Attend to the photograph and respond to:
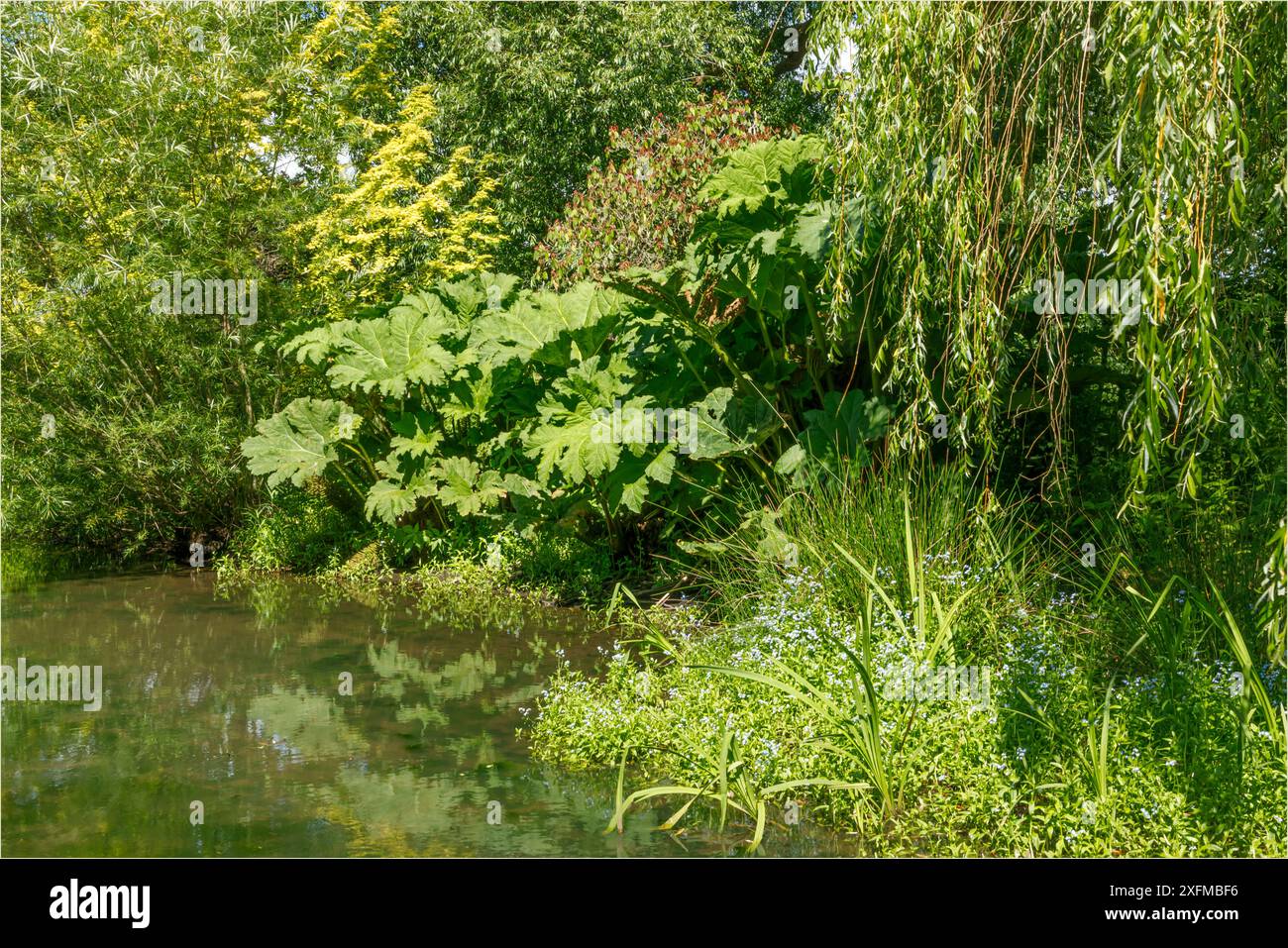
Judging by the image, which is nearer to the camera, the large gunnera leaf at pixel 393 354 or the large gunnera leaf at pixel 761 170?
the large gunnera leaf at pixel 761 170

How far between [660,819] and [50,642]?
5.64 m

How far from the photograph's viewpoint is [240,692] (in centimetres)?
654

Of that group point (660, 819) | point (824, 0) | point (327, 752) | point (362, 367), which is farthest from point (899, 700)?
point (362, 367)

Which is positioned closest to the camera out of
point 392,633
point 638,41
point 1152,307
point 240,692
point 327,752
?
point 1152,307

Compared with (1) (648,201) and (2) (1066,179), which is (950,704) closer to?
(2) (1066,179)

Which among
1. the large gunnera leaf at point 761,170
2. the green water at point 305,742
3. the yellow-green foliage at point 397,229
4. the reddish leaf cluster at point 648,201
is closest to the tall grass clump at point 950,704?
the green water at point 305,742

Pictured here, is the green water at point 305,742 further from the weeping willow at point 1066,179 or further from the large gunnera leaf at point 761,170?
the large gunnera leaf at point 761,170

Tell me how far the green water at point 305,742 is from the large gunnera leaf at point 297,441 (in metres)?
1.25

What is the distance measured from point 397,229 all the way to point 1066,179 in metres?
10.0

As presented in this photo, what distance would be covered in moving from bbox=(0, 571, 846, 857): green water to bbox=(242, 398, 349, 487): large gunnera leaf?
4.10 feet

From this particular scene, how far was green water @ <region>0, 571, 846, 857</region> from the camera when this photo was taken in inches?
166

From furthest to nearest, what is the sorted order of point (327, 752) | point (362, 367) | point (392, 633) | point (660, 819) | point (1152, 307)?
point (362, 367) → point (392, 633) → point (327, 752) → point (660, 819) → point (1152, 307)

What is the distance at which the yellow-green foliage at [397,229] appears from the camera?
12.9m
